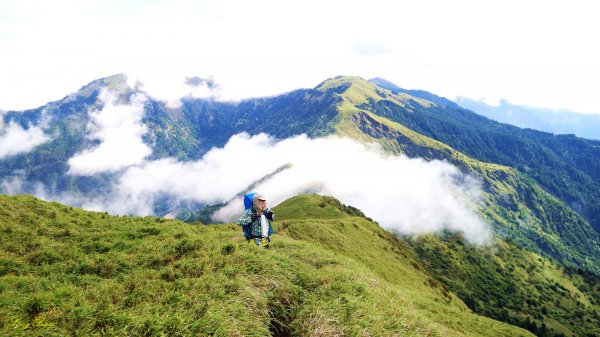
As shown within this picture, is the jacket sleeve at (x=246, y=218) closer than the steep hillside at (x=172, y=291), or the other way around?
the steep hillside at (x=172, y=291)

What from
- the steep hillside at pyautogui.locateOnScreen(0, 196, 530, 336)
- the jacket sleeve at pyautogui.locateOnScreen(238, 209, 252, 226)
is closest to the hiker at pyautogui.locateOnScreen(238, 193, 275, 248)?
the jacket sleeve at pyautogui.locateOnScreen(238, 209, 252, 226)

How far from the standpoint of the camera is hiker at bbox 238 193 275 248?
67.8 feet

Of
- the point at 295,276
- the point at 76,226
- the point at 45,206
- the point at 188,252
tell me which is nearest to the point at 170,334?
the point at 295,276

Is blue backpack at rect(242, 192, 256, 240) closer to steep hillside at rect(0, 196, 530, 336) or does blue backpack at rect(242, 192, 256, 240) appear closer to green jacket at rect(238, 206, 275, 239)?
green jacket at rect(238, 206, 275, 239)

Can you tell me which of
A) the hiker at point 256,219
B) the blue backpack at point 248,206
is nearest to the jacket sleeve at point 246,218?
the hiker at point 256,219

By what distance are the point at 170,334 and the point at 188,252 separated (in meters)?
10.1

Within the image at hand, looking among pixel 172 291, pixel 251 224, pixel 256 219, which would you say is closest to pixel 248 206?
pixel 256 219

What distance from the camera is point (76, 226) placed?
95.0 feet

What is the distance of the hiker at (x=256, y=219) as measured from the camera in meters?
20.7

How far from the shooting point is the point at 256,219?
21219 mm

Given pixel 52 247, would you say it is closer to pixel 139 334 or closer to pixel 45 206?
pixel 45 206

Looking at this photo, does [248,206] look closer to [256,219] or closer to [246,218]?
[246,218]

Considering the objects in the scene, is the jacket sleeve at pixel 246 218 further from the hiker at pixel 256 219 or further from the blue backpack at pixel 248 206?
the blue backpack at pixel 248 206

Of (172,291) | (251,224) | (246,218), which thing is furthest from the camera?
(251,224)
